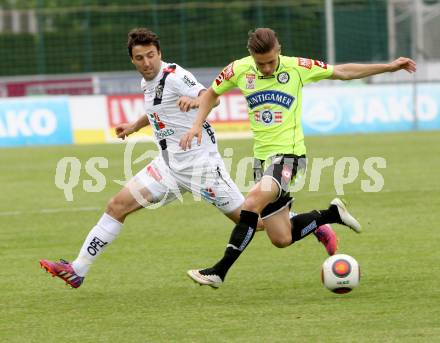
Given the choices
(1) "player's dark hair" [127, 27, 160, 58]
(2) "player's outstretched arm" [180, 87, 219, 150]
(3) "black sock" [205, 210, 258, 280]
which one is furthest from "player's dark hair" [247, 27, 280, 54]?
(3) "black sock" [205, 210, 258, 280]

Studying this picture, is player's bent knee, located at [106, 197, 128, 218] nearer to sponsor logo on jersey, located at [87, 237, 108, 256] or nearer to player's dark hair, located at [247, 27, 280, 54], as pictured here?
sponsor logo on jersey, located at [87, 237, 108, 256]

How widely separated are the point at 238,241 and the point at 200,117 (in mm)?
1013

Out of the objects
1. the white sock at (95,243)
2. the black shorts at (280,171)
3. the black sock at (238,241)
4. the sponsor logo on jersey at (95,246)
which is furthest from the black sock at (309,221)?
the sponsor logo on jersey at (95,246)

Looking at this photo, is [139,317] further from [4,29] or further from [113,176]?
[4,29]

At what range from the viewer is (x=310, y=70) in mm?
8695

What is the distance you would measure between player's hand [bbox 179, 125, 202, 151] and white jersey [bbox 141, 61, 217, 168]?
0.49 m

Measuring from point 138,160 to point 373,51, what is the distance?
722 inches

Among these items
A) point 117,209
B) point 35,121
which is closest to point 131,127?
point 117,209

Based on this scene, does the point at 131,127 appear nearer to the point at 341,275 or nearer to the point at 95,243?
the point at 95,243

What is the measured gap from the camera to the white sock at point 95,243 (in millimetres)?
8711

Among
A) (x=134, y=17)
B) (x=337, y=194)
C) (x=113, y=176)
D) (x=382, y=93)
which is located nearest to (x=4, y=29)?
(x=134, y=17)

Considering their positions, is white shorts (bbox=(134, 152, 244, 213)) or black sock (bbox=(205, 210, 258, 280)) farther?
white shorts (bbox=(134, 152, 244, 213))

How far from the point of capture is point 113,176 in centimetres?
1867

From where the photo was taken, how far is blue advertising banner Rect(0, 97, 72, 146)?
2575 centimetres
